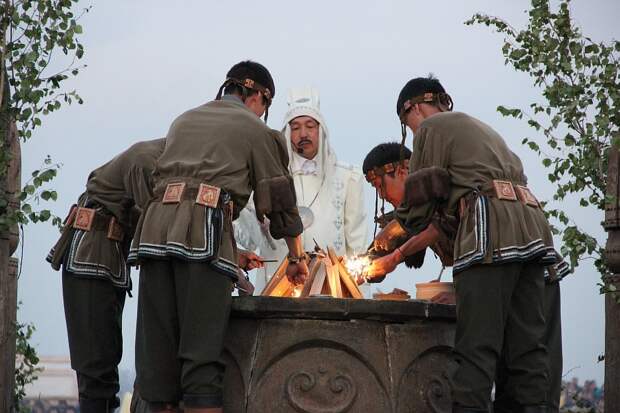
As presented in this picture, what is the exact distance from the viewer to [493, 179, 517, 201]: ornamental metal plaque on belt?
5.65 meters

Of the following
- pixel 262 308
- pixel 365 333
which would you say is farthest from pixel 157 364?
pixel 365 333

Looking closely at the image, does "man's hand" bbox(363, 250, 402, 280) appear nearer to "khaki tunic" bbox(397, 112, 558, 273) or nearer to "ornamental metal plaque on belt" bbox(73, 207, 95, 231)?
"khaki tunic" bbox(397, 112, 558, 273)

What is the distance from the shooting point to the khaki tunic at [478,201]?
5523 millimetres

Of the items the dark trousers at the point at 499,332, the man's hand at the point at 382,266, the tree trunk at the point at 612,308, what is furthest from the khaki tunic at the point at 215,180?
the tree trunk at the point at 612,308

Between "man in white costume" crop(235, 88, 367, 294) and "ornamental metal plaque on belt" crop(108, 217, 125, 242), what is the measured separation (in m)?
1.20

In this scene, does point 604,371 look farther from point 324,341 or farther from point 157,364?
point 157,364

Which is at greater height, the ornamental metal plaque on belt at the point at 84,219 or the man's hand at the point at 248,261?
the ornamental metal plaque on belt at the point at 84,219

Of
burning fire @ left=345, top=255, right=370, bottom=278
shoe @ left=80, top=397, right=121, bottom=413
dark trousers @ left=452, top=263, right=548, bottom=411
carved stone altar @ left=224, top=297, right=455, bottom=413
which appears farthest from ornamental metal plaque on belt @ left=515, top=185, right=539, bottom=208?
shoe @ left=80, top=397, right=121, bottom=413

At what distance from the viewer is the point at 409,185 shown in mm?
5754

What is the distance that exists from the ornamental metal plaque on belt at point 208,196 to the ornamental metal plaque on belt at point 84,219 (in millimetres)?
1479

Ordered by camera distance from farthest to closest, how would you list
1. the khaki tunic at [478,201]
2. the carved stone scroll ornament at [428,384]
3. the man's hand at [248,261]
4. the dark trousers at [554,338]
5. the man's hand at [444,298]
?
the man's hand at [248,261]
the dark trousers at [554,338]
the man's hand at [444,298]
the carved stone scroll ornament at [428,384]
the khaki tunic at [478,201]

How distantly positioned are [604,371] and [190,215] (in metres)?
2.68

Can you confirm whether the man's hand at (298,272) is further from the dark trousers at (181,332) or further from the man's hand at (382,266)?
the dark trousers at (181,332)

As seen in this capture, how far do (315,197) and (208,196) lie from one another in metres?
2.80
